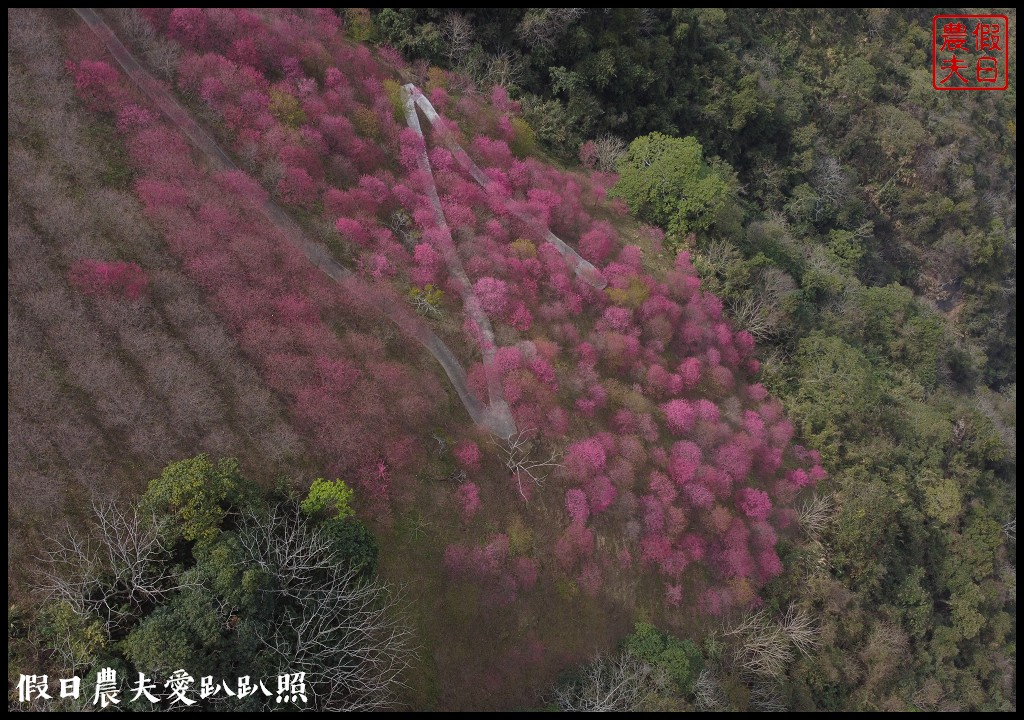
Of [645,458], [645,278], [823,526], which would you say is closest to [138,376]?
[645,458]

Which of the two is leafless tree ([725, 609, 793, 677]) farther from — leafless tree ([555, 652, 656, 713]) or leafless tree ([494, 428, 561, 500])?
leafless tree ([494, 428, 561, 500])

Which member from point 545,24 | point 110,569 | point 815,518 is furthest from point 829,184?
point 110,569

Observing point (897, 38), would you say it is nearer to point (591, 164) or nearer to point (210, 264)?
point (591, 164)

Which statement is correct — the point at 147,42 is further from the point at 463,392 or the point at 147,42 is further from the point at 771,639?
the point at 771,639

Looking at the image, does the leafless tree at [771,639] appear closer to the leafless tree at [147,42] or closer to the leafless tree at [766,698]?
the leafless tree at [766,698]

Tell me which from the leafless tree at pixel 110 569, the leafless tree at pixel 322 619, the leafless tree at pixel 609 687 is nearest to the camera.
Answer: the leafless tree at pixel 110 569

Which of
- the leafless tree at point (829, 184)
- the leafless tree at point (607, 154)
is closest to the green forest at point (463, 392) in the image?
the leafless tree at point (607, 154)

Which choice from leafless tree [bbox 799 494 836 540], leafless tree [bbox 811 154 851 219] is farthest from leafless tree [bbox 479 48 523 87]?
leafless tree [bbox 799 494 836 540]

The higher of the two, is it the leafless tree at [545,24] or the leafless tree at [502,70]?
the leafless tree at [545,24]
